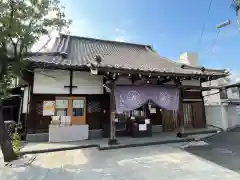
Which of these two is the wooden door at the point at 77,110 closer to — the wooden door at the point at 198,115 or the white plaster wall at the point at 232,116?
the wooden door at the point at 198,115

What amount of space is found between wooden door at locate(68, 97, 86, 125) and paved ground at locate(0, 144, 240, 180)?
6.86 feet

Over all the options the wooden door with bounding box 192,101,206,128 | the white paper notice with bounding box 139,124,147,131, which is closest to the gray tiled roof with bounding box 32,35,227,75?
the wooden door with bounding box 192,101,206,128

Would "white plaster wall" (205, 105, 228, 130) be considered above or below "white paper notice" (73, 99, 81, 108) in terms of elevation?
below

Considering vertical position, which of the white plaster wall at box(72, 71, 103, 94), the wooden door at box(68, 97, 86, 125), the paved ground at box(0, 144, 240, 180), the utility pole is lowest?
the paved ground at box(0, 144, 240, 180)

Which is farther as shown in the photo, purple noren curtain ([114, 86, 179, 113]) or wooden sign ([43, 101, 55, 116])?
wooden sign ([43, 101, 55, 116])

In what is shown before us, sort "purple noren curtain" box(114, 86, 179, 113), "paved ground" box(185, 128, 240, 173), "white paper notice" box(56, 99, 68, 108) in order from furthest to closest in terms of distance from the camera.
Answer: "white paper notice" box(56, 99, 68, 108), "purple noren curtain" box(114, 86, 179, 113), "paved ground" box(185, 128, 240, 173)

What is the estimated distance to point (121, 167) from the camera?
14.4ft

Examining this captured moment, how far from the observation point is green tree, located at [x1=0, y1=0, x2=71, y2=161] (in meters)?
4.75

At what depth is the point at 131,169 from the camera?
4254 millimetres

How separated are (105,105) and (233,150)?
5512mm

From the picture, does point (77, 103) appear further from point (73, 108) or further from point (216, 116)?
point (216, 116)

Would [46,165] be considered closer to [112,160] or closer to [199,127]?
[112,160]

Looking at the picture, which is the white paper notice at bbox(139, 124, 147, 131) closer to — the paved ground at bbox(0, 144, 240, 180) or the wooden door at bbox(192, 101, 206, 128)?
the paved ground at bbox(0, 144, 240, 180)

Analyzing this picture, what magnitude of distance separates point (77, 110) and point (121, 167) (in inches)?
165
